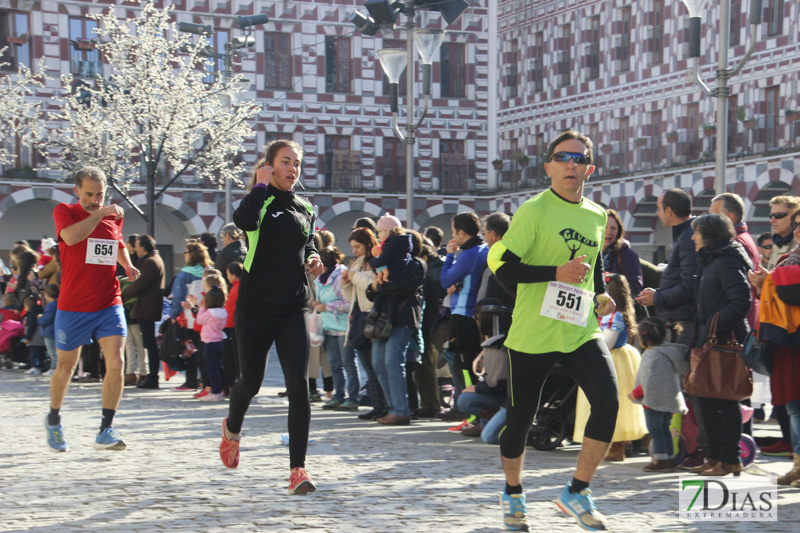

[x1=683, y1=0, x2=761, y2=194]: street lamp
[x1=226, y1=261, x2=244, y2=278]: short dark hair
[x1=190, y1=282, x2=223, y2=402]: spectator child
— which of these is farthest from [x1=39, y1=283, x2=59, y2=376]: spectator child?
[x1=683, y1=0, x2=761, y2=194]: street lamp

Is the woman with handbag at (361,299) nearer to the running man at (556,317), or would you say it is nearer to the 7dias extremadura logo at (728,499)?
the 7dias extremadura logo at (728,499)

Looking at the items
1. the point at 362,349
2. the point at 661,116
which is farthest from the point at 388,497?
the point at 661,116

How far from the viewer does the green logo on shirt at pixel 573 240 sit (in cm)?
635

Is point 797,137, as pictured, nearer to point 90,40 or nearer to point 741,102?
point 741,102

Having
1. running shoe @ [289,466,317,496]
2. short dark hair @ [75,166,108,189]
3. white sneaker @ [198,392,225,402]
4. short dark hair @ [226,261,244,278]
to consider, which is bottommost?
white sneaker @ [198,392,225,402]

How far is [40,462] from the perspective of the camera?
8.58 m

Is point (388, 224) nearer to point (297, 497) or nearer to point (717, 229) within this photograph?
point (717, 229)

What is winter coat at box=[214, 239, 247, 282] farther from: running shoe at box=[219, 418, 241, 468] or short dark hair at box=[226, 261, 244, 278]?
running shoe at box=[219, 418, 241, 468]

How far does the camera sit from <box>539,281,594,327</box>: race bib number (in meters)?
6.27

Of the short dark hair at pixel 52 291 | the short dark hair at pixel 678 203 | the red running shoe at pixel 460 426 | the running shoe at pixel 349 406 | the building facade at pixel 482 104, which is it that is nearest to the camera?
the short dark hair at pixel 678 203

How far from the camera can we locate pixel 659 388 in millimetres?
8719

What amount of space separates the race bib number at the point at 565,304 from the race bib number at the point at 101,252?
160 inches

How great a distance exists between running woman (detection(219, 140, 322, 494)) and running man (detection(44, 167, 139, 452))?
81.1 inches

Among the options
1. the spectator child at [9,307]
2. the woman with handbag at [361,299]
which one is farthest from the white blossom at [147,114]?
the woman with handbag at [361,299]
